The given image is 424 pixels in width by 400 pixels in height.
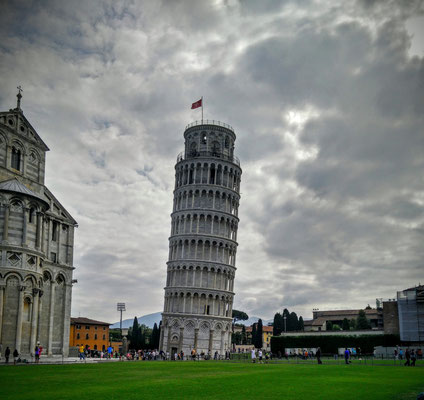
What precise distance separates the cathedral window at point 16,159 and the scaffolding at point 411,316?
56.8m

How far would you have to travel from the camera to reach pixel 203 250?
8425 cm

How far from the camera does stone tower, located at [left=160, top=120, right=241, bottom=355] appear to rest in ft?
270

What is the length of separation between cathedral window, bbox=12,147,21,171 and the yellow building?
58086mm

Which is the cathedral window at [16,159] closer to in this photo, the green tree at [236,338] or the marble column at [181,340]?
the marble column at [181,340]

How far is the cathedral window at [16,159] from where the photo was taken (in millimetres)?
50281

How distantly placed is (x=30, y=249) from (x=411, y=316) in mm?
55393

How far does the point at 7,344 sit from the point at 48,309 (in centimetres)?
917

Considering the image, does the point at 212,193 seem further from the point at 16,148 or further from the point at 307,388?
the point at 307,388

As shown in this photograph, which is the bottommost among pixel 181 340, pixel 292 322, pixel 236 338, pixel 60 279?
pixel 236 338

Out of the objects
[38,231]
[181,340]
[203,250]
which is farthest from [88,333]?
[38,231]

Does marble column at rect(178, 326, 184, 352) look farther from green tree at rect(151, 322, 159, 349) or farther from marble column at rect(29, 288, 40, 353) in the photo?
marble column at rect(29, 288, 40, 353)

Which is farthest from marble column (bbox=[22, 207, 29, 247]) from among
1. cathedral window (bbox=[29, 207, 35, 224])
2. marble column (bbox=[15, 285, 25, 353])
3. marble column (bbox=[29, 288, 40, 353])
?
marble column (bbox=[29, 288, 40, 353])

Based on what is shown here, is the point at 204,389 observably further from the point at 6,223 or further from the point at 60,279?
the point at 60,279

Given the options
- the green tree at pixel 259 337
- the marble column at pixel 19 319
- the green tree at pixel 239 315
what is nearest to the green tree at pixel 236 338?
the green tree at pixel 239 315
